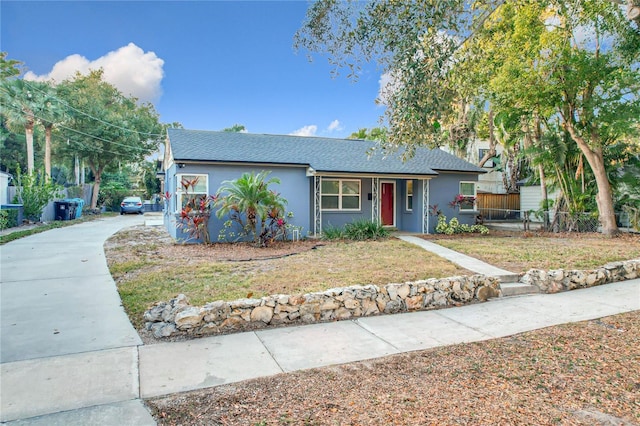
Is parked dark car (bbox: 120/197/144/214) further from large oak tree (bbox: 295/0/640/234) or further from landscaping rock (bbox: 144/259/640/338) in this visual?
landscaping rock (bbox: 144/259/640/338)

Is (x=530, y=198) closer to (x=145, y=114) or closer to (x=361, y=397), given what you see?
(x=361, y=397)

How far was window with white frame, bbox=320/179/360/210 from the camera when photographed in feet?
50.3

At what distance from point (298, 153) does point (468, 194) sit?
8.06m

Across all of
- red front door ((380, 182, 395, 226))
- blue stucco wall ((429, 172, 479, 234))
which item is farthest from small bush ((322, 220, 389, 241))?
blue stucco wall ((429, 172, 479, 234))

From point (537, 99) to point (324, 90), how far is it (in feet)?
27.8

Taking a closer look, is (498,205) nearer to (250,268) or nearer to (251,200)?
(251,200)

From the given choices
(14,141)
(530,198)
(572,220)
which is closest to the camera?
(572,220)

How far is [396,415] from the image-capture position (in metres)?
2.91

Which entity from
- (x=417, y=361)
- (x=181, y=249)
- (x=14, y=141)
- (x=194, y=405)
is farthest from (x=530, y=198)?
(x=14, y=141)

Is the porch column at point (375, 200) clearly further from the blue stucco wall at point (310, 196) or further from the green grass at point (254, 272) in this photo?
the green grass at point (254, 272)

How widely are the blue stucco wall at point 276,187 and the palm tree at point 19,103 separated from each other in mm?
16961

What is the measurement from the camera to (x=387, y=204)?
17.1 metres

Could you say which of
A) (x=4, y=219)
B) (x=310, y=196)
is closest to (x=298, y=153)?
(x=310, y=196)

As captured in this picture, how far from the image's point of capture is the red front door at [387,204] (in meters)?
16.9
